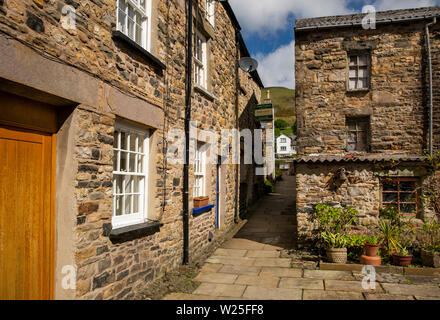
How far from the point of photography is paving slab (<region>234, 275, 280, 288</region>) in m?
5.72

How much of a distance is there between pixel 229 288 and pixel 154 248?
1.45 metres

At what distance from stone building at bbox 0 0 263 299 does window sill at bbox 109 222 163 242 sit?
2 cm

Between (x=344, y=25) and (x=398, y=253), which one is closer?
(x=398, y=253)

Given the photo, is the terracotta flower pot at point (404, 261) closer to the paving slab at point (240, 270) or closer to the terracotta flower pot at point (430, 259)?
the terracotta flower pot at point (430, 259)

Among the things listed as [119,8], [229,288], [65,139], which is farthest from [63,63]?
[229,288]

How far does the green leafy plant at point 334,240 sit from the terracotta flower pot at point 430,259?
149 centimetres

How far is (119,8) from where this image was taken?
4.79 meters

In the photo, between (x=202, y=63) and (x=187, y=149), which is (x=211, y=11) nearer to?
(x=202, y=63)

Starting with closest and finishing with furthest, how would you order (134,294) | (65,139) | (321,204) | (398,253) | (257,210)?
(65,139)
(134,294)
(398,253)
(321,204)
(257,210)

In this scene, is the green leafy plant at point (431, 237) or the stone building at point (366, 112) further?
the stone building at point (366, 112)

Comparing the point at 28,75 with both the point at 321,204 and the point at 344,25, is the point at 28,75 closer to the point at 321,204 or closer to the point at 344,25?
the point at 321,204

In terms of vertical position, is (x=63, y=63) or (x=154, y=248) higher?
(x=63, y=63)

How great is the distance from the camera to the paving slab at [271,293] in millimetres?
5098

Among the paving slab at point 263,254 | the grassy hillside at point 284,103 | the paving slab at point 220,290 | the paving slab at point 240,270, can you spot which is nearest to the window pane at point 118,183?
the paving slab at point 220,290
